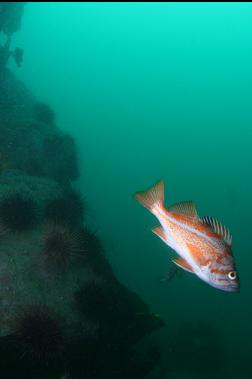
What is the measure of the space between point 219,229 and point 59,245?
4922mm

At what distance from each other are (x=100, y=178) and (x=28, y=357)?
46241 millimetres

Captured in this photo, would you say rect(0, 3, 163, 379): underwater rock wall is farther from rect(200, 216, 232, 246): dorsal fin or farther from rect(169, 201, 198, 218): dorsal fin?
rect(200, 216, 232, 246): dorsal fin

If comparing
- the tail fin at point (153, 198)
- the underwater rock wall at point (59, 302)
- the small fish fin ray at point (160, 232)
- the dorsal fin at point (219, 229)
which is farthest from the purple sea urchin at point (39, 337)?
the dorsal fin at point (219, 229)

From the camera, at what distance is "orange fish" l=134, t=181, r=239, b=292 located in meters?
2.16

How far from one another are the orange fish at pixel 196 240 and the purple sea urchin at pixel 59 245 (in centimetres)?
435

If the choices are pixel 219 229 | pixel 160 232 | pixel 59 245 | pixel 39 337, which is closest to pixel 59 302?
pixel 59 245

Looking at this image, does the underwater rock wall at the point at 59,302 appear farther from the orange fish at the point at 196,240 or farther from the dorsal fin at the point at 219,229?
the dorsal fin at the point at 219,229

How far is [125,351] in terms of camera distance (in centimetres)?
720

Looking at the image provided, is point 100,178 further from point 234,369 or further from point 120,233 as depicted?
point 234,369

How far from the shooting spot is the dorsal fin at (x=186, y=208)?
8.19ft

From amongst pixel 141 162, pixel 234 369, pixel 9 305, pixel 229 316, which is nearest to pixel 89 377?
pixel 9 305

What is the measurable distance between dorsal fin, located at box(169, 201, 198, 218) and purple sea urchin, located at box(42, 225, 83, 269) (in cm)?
451

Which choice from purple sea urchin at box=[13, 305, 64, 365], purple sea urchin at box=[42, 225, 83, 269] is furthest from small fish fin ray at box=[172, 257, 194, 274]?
purple sea urchin at box=[42, 225, 83, 269]

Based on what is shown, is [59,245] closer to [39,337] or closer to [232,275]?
[39,337]
